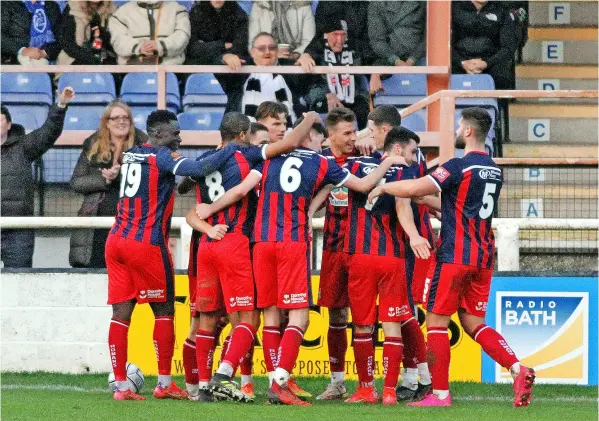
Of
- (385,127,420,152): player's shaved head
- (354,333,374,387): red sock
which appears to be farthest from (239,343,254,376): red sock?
(385,127,420,152): player's shaved head

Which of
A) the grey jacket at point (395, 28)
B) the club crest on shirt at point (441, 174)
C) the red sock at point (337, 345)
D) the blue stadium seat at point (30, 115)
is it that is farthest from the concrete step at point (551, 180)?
the blue stadium seat at point (30, 115)

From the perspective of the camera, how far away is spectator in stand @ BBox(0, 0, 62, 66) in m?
13.5

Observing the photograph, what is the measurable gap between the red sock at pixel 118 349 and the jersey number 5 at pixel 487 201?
254 centimetres

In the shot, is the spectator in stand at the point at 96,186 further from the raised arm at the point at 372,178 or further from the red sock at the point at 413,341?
the red sock at the point at 413,341

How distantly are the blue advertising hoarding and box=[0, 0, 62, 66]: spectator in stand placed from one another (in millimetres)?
6265

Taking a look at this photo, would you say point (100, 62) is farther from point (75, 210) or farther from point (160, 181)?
point (160, 181)

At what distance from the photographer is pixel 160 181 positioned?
8359 millimetres

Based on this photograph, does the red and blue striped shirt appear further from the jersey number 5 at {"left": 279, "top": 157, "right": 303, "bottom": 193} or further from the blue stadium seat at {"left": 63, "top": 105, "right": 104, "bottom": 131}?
the blue stadium seat at {"left": 63, "top": 105, "right": 104, "bottom": 131}

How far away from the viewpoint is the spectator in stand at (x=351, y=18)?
13.0 metres

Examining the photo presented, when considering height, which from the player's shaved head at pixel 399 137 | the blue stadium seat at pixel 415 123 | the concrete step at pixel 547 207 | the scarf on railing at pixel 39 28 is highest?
the scarf on railing at pixel 39 28

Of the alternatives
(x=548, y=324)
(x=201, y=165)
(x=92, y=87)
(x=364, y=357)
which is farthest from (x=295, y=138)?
(x=92, y=87)

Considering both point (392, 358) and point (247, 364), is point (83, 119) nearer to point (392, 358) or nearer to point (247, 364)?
point (247, 364)

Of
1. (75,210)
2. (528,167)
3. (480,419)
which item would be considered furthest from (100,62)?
(480,419)

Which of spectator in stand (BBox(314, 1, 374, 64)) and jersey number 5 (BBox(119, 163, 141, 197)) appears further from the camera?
spectator in stand (BBox(314, 1, 374, 64))
